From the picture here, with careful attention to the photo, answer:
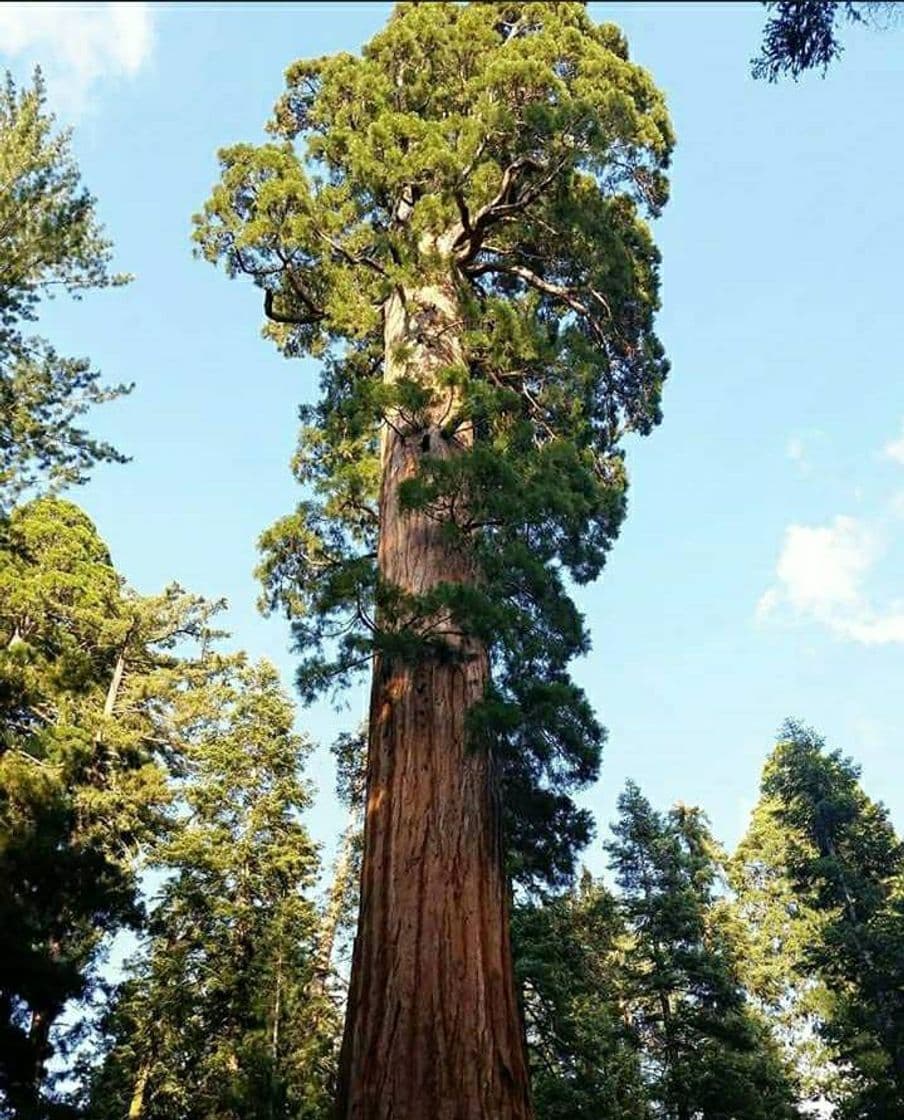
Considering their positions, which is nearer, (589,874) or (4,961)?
(4,961)

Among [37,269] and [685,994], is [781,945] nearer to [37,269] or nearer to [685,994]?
[685,994]

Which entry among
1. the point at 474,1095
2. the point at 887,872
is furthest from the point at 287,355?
the point at 887,872

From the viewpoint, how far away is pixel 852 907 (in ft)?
57.4

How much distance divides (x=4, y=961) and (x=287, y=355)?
6.60 meters

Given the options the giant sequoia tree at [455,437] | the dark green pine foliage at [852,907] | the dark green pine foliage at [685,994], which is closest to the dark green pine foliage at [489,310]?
the giant sequoia tree at [455,437]

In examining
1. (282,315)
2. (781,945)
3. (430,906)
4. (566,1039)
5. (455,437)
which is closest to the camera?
(430,906)

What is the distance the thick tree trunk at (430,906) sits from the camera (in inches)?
138

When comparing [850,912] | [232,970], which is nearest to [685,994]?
[850,912]

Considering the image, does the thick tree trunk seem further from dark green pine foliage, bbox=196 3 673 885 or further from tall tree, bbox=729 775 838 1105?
tall tree, bbox=729 775 838 1105

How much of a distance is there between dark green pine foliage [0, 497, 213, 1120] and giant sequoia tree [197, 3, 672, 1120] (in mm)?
4547

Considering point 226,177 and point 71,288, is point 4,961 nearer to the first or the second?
point 226,177

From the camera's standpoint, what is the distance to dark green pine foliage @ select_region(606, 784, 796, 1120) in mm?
12875

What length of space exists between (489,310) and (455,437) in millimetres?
1128

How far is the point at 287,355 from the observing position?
391 inches
